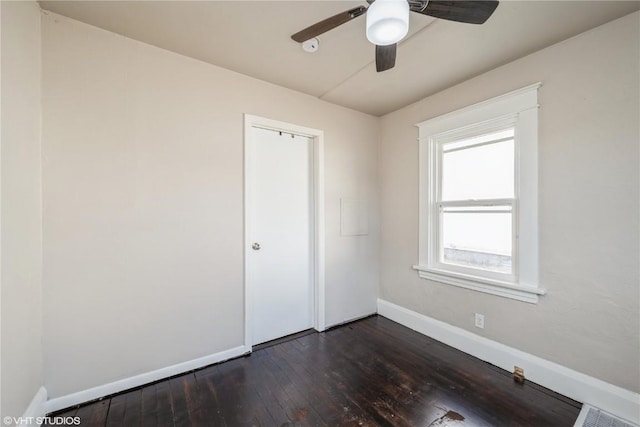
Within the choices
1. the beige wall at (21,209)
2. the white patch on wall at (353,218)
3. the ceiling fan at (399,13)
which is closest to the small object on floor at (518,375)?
the white patch on wall at (353,218)

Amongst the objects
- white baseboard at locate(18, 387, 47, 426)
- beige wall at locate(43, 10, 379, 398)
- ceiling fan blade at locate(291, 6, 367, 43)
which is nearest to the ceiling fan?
ceiling fan blade at locate(291, 6, 367, 43)

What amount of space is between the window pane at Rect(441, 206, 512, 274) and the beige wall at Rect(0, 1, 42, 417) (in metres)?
3.18

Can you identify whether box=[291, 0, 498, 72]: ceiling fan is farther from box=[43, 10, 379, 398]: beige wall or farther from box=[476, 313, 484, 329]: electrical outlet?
box=[476, 313, 484, 329]: electrical outlet

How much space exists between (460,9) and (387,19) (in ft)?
1.31

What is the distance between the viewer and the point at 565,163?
192 cm

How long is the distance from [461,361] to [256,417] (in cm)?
176

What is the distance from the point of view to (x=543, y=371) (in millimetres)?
1970

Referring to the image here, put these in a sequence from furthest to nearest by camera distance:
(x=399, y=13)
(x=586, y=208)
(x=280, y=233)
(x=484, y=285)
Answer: (x=280, y=233) → (x=484, y=285) → (x=586, y=208) → (x=399, y=13)

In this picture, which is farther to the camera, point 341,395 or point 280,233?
point 280,233

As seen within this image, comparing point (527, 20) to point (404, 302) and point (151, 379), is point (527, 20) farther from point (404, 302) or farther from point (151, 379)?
point (151, 379)

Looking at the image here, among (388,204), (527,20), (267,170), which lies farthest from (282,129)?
(527,20)

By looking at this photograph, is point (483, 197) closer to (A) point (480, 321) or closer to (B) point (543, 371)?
(A) point (480, 321)

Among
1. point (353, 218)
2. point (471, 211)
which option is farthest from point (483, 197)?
point (353, 218)

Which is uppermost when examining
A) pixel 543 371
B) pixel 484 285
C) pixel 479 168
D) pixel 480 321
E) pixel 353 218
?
pixel 479 168
